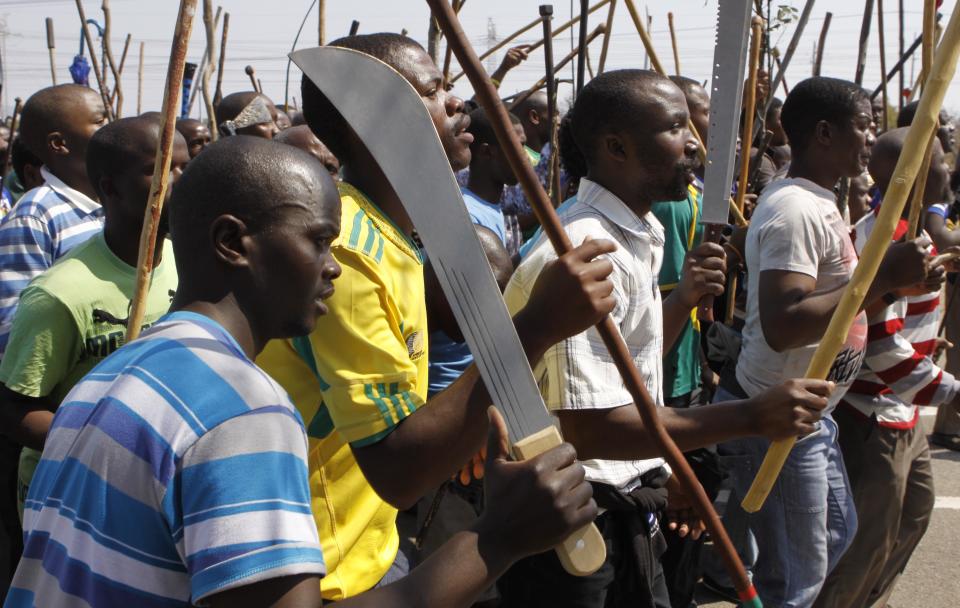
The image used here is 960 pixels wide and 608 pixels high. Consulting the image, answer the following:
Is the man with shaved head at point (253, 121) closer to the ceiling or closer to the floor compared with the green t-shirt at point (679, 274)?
closer to the ceiling

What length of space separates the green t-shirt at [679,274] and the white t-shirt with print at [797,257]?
1.37 feet

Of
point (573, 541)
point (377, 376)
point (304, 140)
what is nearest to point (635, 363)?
point (377, 376)

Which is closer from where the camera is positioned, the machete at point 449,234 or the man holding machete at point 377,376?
the machete at point 449,234

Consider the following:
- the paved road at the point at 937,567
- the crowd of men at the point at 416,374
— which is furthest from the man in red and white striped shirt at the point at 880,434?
the paved road at the point at 937,567

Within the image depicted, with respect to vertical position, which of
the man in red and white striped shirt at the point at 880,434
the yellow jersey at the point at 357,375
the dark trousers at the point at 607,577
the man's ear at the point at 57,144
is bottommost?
the man in red and white striped shirt at the point at 880,434

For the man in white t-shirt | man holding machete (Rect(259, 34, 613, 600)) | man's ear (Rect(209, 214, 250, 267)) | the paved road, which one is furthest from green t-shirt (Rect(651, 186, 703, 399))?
man's ear (Rect(209, 214, 250, 267))

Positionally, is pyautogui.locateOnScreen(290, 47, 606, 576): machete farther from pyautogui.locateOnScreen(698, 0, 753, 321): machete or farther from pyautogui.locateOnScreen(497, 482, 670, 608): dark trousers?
pyautogui.locateOnScreen(497, 482, 670, 608): dark trousers

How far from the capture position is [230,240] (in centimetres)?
155

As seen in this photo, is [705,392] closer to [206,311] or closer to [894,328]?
[894,328]

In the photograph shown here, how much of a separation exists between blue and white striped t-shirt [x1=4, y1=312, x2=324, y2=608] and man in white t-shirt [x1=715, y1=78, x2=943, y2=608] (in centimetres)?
226

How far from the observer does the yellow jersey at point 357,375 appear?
1913mm

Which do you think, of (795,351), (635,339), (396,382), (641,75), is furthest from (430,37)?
(396,382)

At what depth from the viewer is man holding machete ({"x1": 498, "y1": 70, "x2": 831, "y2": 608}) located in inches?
98.7

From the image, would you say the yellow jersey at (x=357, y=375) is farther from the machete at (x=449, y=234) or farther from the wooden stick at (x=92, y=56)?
the wooden stick at (x=92, y=56)
